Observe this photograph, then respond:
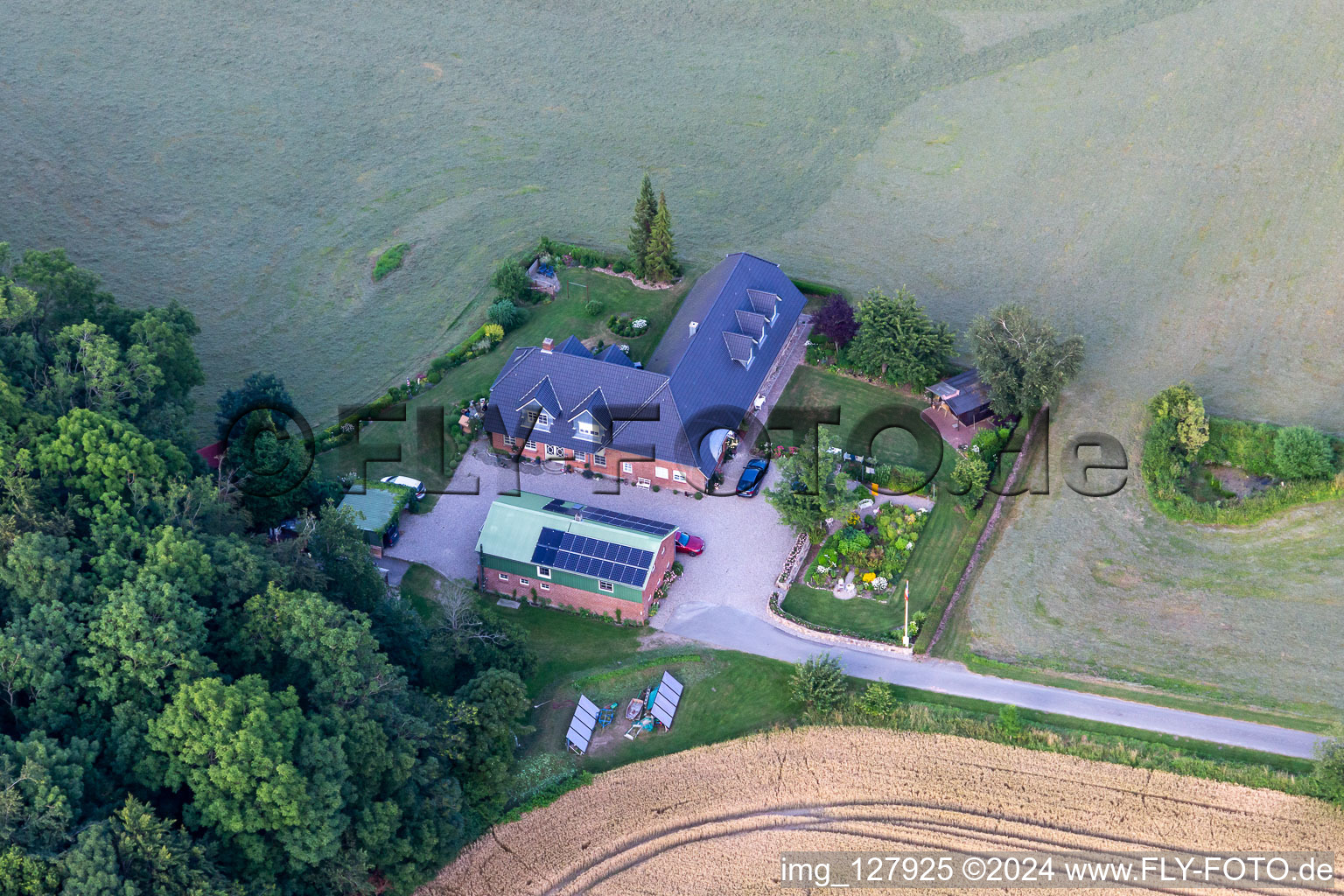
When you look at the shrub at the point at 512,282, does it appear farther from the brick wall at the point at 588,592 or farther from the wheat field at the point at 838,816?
the wheat field at the point at 838,816

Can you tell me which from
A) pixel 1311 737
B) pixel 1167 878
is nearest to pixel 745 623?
pixel 1167 878

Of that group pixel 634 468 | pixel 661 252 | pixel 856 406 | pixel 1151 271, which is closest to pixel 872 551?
pixel 856 406

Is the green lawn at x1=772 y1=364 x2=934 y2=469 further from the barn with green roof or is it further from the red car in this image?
the barn with green roof

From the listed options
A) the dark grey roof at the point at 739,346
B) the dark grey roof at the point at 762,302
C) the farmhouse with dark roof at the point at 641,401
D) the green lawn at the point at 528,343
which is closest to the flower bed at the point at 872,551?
the farmhouse with dark roof at the point at 641,401

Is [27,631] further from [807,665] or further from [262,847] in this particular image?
[807,665]

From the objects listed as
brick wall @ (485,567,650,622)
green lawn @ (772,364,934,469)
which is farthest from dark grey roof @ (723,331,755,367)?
brick wall @ (485,567,650,622)
